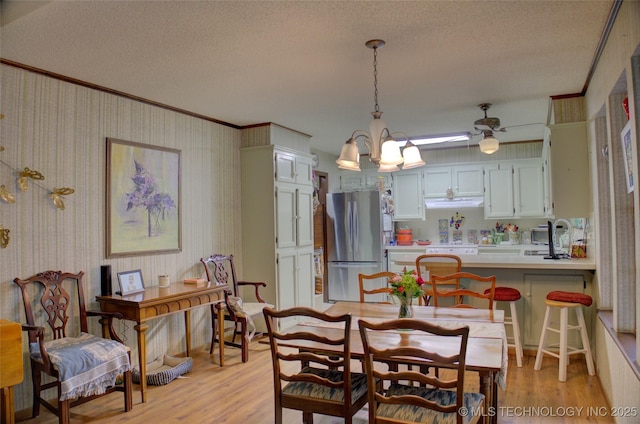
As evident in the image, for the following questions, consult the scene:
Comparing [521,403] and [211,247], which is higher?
[211,247]

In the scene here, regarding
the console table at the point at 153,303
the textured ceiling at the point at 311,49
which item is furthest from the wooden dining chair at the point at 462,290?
the console table at the point at 153,303

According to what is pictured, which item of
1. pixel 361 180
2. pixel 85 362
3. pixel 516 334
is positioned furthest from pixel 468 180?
pixel 85 362

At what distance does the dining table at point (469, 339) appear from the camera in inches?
80.3

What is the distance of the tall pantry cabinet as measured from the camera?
491cm

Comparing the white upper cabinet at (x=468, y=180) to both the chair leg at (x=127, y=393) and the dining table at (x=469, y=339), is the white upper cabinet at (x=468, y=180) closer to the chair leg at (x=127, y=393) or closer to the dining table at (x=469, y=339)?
the dining table at (x=469, y=339)

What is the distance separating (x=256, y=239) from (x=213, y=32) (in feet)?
9.26

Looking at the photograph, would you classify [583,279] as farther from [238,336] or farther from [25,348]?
[25,348]

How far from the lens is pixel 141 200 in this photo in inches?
152

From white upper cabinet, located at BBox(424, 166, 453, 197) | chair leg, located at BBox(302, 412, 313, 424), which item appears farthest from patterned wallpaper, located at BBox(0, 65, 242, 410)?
white upper cabinet, located at BBox(424, 166, 453, 197)

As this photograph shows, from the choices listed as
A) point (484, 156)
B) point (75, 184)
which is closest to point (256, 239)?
point (75, 184)

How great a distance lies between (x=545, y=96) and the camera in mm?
4035

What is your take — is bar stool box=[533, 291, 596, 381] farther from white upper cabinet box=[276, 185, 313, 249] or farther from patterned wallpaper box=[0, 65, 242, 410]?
patterned wallpaper box=[0, 65, 242, 410]

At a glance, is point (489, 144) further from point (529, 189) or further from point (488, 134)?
point (529, 189)

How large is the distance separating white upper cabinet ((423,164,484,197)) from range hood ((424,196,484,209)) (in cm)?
7
